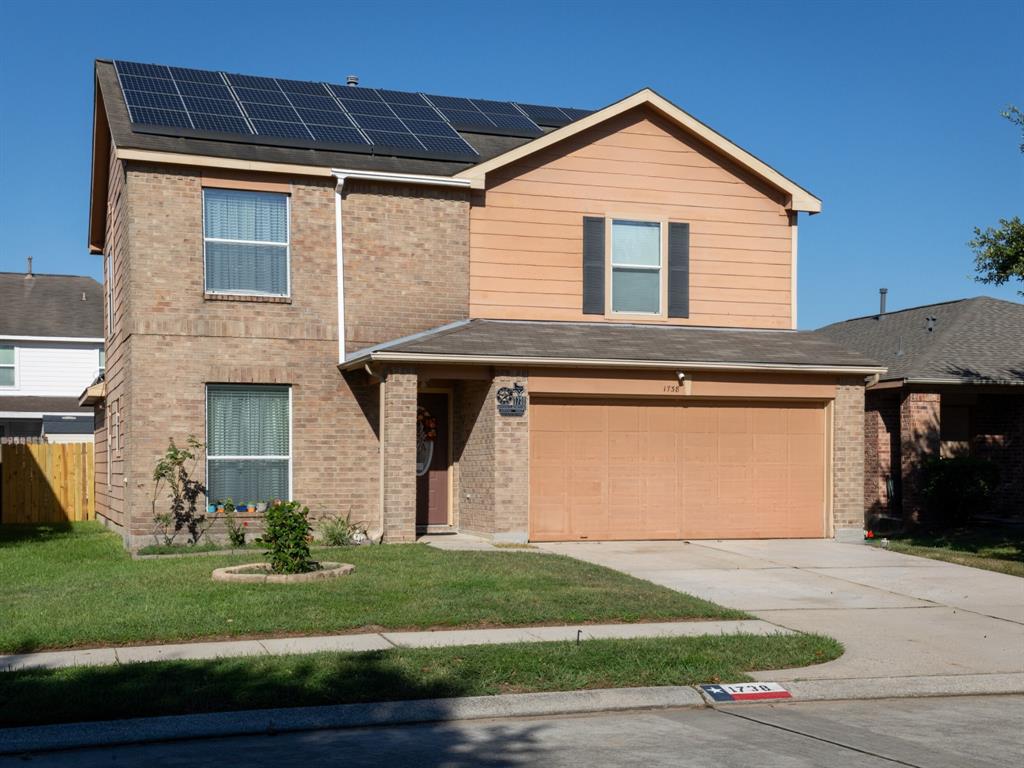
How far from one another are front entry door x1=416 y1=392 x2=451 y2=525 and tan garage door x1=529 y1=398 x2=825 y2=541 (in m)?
2.07

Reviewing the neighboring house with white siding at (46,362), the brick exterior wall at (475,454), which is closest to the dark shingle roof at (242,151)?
the brick exterior wall at (475,454)

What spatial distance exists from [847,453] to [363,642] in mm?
11459

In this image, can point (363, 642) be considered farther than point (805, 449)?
No

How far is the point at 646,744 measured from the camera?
713 centimetres

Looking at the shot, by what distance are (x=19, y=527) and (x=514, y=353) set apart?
13827 millimetres

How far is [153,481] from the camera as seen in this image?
17219 millimetres

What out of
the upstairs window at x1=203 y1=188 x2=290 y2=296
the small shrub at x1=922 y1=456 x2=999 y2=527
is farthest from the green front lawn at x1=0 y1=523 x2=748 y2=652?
the small shrub at x1=922 y1=456 x2=999 y2=527

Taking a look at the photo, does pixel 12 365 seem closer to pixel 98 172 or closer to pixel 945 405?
pixel 98 172

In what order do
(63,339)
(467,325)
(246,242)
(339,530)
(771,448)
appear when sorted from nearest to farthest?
1. (339,530)
2. (246,242)
3. (467,325)
4. (771,448)
5. (63,339)

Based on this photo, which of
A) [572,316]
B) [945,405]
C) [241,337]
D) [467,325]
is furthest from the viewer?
[945,405]

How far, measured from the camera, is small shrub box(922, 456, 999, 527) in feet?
70.3

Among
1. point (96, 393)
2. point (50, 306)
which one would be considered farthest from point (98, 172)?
point (50, 306)

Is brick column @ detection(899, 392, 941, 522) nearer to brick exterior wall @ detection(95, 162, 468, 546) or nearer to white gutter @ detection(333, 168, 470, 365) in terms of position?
brick exterior wall @ detection(95, 162, 468, 546)

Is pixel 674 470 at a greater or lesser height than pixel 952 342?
lesser
